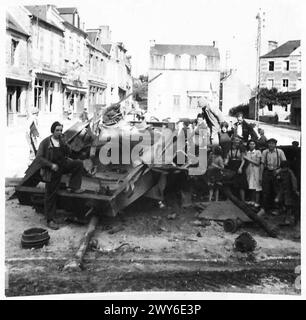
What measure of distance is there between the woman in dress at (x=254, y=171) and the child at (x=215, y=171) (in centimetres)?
46

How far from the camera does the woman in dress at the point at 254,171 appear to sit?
6.30m

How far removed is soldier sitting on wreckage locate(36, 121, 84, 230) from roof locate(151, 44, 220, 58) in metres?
2.03

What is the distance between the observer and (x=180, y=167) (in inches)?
246

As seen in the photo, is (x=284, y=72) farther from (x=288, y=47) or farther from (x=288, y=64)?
(x=288, y=47)

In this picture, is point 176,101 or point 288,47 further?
point 176,101

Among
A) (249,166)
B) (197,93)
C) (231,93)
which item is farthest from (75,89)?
(231,93)

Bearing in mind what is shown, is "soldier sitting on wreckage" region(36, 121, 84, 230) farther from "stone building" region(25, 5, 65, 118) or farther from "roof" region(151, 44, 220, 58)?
"roof" region(151, 44, 220, 58)

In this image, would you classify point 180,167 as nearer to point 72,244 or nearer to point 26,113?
point 72,244

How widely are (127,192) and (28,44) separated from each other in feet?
8.59

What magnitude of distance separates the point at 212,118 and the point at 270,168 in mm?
1628

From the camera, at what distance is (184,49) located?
6621 mm

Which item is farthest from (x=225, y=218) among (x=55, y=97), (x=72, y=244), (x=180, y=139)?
(x=55, y=97)

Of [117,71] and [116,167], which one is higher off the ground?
[117,71]

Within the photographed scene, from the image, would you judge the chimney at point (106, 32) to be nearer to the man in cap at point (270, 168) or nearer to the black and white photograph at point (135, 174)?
the black and white photograph at point (135, 174)
